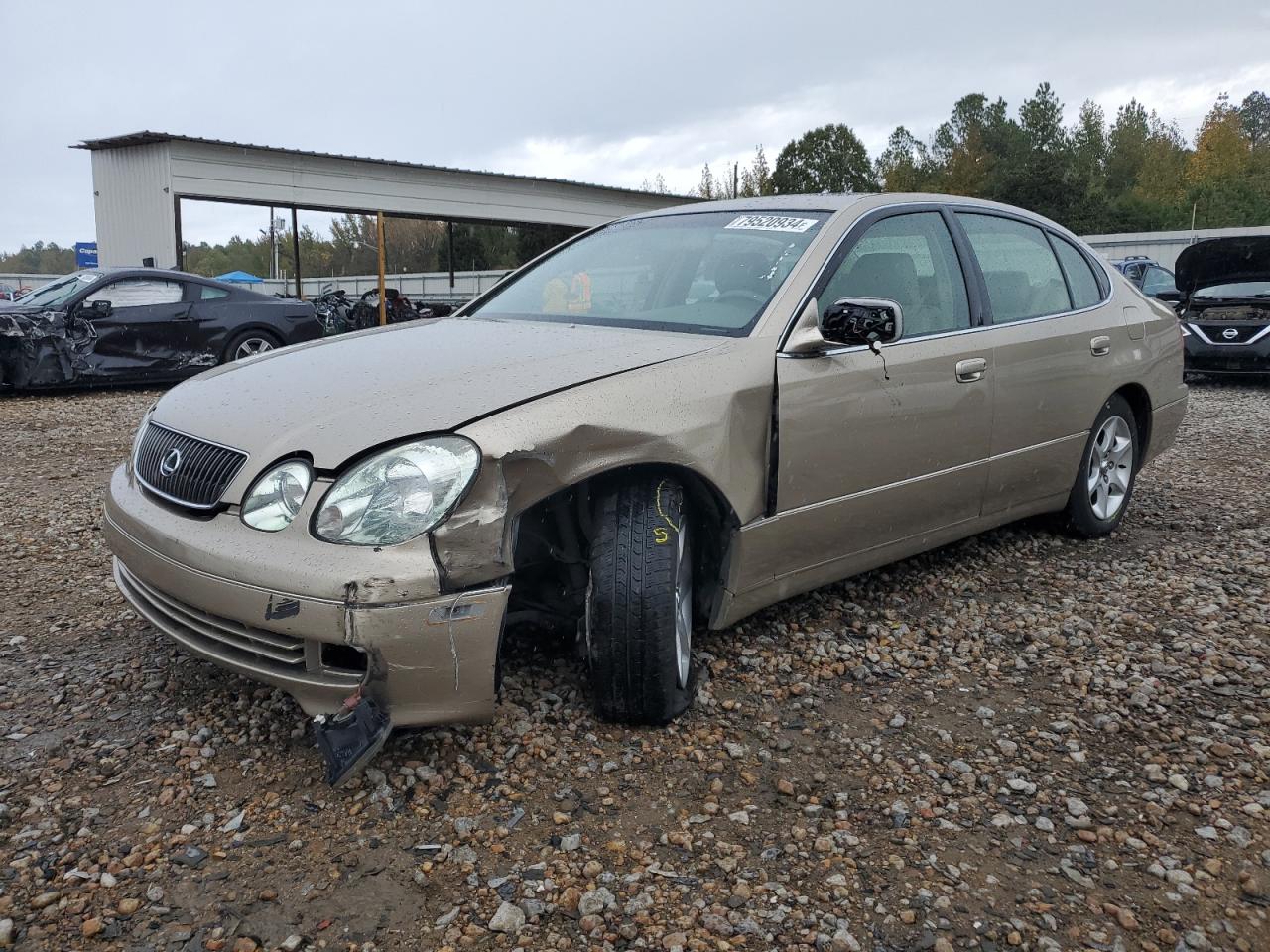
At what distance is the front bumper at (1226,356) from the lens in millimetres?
10805

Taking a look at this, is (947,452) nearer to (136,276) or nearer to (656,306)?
(656,306)

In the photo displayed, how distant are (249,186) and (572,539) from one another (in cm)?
1771

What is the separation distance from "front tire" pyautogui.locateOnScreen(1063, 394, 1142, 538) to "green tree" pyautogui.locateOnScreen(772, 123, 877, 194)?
144 feet

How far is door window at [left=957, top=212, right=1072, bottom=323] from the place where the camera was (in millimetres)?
3969

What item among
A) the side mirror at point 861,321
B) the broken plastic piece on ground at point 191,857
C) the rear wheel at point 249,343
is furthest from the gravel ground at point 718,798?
the rear wheel at point 249,343

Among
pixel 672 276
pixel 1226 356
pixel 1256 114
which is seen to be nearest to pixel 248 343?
pixel 672 276

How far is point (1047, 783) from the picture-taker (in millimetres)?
2582

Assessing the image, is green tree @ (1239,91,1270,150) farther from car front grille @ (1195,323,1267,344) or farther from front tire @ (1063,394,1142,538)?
front tire @ (1063,394,1142,538)

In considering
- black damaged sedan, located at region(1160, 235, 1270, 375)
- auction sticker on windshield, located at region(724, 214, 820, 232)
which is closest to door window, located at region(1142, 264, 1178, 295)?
black damaged sedan, located at region(1160, 235, 1270, 375)

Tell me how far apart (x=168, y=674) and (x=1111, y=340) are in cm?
396

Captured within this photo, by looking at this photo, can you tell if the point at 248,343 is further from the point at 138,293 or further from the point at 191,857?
the point at 191,857

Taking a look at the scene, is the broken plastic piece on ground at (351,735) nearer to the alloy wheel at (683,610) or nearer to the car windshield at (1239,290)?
the alloy wheel at (683,610)

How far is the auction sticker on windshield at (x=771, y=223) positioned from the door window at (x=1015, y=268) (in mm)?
849

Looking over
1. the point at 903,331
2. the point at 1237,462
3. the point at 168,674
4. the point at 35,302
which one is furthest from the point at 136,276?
the point at 1237,462
